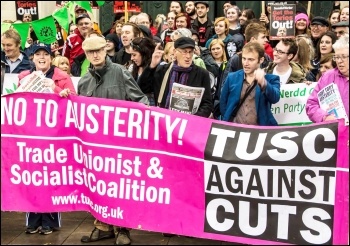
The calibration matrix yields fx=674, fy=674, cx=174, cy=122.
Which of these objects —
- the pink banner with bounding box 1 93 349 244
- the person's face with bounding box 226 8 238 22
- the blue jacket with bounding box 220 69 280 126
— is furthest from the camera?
the person's face with bounding box 226 8 238 22

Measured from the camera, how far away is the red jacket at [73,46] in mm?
9228

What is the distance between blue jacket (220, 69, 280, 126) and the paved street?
121 centimetres

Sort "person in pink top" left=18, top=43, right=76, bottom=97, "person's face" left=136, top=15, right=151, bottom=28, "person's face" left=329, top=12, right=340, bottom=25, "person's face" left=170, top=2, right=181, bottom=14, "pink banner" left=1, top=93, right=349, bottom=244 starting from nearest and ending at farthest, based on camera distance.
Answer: "pink banner" left=1, top=93, right=349, bottom=244, "person in pink top" left=18, top=43, right=76, bottom=97, "person's face" left=136, top=15, right=151, bottom=28, "person's face" left=329, top=12, right=340, bottom=25, "person's face" left=170, top=2, right=181, bottom=14

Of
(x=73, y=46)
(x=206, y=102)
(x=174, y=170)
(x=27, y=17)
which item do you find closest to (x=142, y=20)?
(x=73, y=46)

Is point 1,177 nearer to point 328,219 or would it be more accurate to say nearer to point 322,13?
point 328,219

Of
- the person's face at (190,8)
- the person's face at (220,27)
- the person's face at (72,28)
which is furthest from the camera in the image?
the person's face at (190,8)

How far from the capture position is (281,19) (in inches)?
353

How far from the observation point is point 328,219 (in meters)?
5.21

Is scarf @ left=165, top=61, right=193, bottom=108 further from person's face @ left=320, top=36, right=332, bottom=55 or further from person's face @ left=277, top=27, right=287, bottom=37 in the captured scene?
person's face @ left=277, top=27, right=287, bottom=37

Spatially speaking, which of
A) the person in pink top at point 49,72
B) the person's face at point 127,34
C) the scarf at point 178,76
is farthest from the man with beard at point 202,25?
the person in pink top at point 49,72

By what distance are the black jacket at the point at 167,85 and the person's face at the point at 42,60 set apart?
938 millimetres

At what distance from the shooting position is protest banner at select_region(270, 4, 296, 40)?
29.1 ft

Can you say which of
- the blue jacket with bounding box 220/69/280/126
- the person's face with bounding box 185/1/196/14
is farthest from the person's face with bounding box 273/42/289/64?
the person's face with bounding box 185/1/196/14

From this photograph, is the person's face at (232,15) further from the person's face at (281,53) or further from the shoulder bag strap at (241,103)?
the shoulder bag strap at (241,103)
